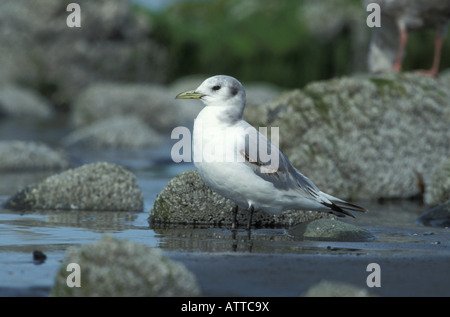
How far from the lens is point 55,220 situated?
26.6 ft

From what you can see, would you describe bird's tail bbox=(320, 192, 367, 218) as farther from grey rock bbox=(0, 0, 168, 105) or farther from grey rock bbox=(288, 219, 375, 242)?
grey rock bbox=(0, 0, 168, 105)

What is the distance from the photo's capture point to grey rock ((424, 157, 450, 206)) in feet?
31.7

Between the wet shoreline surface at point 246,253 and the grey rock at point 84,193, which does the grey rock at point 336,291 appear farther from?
the grey rock at point 84,193

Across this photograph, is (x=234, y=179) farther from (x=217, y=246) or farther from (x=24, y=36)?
(x=24, y=36)

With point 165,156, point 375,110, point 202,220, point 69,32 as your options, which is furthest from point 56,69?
point 202,220

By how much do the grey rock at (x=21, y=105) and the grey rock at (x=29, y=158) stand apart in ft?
39.5

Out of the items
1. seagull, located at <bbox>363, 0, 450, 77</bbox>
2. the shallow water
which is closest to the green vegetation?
seagull, located at <bbox>363, 0, 450, 77</bbox>

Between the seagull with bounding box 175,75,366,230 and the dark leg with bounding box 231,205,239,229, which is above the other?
the seagull with bounding box 175,75,366,230

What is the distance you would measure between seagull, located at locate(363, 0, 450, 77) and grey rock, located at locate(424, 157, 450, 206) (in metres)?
2.85

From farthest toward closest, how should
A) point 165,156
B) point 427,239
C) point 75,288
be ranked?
point 165,156 → point 427,239 → point 75,288

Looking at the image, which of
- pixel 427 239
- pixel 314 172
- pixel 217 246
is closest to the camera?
pixel 217 246
